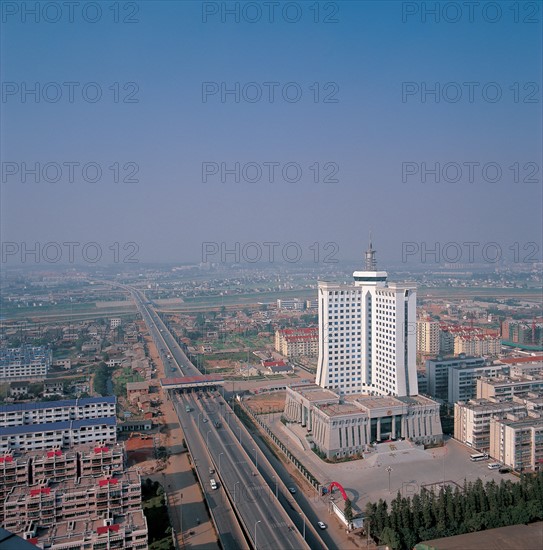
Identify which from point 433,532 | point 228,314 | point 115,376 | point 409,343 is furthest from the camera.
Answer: point 228,314

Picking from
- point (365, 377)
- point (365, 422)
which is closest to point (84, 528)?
point (365, 422)

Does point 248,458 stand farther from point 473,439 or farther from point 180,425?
point 473,439

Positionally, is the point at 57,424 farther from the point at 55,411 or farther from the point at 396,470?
the point at 396,470

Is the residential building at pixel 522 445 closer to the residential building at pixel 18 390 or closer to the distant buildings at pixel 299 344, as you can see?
the distant buildings at pixel 299 344

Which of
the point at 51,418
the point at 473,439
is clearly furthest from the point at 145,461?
the point at 473,439

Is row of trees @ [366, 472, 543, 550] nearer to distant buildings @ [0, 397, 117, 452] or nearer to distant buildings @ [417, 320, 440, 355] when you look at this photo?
distant buildings @ [0, 397, 117, 452]
